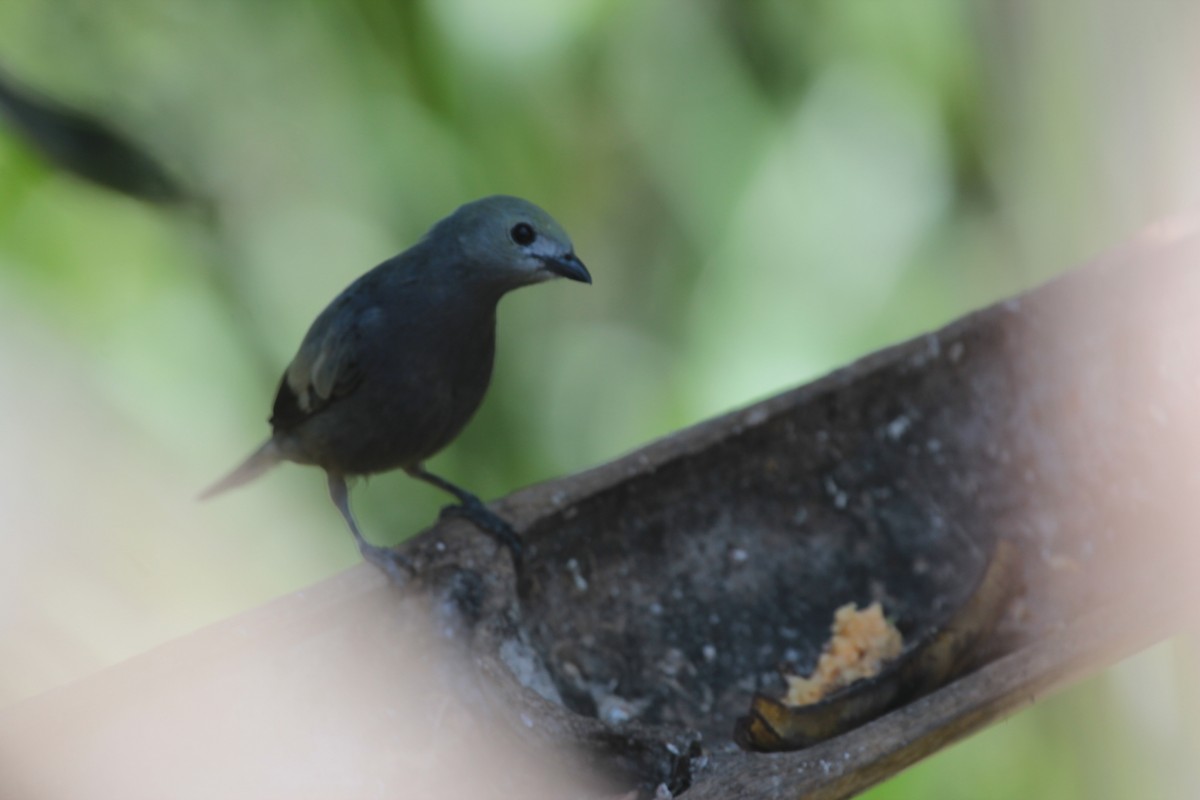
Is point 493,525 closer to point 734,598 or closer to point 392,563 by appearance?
point 392,563

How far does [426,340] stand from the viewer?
2275 millimetres

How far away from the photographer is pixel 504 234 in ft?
7.32

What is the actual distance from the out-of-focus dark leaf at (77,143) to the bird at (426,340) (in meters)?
0.47

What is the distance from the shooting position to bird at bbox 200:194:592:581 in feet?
7.33

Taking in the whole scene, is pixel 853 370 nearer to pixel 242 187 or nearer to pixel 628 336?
pixel 628 336

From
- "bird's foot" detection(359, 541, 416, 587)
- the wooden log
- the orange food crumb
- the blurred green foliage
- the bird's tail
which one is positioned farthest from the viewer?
the blurred green foliage

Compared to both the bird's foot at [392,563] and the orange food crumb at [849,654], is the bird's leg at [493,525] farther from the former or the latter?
the orange food crumb at [849,654]

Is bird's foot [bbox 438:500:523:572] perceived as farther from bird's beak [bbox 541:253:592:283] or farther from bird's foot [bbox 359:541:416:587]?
bird's beak [bbox 541:253:592:283]

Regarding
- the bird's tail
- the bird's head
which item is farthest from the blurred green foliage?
the bird's head

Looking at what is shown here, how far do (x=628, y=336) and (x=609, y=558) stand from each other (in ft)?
5.68

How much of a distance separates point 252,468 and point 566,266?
106cm


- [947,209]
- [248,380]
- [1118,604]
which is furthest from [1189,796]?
[248,380]

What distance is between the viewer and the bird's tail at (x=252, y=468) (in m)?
2.69

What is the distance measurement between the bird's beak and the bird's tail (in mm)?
851
